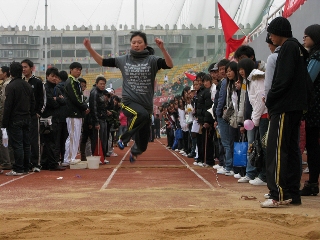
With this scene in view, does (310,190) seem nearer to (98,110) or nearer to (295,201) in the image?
(295,201)

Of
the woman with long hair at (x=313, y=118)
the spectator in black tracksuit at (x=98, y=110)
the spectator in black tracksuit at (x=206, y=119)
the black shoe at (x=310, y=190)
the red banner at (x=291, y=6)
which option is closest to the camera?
the woman with long hair at (x=313, y=118)

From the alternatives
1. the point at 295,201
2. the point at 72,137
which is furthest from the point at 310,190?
the point at 72,137

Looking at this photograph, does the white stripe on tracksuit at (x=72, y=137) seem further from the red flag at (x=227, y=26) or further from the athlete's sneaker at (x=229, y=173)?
the red flag at (x=227, y=26)

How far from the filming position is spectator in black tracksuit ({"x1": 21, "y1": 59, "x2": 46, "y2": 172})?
12664 mm

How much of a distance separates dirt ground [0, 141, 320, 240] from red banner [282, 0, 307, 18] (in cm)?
627

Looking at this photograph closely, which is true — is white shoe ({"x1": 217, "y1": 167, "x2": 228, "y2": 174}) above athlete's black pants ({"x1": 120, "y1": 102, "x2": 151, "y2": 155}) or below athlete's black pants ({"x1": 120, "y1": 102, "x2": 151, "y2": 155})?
below

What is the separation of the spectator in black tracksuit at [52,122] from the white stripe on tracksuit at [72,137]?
0.40 metres

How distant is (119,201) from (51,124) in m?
5.85

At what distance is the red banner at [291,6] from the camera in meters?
15.8

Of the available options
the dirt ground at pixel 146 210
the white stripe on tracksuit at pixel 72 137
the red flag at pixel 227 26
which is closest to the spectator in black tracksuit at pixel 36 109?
the white stripe on tracksuit at pixel 72 137

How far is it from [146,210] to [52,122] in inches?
280

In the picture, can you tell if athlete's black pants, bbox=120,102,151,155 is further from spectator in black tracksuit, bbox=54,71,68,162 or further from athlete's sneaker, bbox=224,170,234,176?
spectator in black tracksuit, bbox=54,71,68,162

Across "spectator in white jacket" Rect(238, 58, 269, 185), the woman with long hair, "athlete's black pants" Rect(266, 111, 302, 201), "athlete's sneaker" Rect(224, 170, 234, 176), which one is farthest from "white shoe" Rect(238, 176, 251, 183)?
"athlete's black pants" Rect(266, 111, 302, 201)

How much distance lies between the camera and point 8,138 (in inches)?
496
